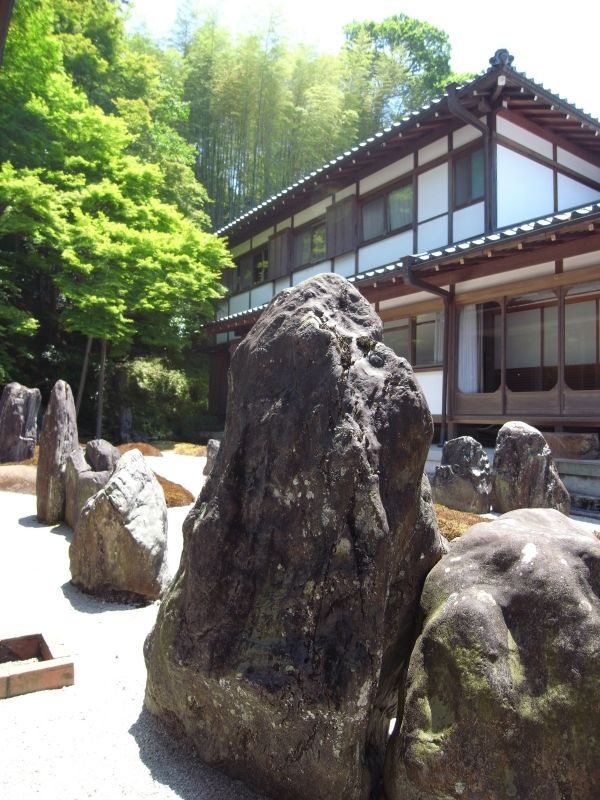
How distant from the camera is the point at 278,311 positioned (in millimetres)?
2539

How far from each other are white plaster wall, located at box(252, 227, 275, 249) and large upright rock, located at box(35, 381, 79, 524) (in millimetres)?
13699

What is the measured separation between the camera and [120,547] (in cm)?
411

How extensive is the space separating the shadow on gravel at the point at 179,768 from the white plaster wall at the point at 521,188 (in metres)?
10.9

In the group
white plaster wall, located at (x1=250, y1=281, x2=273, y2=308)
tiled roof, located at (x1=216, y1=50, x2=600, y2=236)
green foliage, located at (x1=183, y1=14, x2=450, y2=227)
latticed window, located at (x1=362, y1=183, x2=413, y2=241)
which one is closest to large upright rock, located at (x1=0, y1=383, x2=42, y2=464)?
latticed window, located at (x1=362, y1=183, x2=413, y2=241)

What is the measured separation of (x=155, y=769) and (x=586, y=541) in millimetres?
1820

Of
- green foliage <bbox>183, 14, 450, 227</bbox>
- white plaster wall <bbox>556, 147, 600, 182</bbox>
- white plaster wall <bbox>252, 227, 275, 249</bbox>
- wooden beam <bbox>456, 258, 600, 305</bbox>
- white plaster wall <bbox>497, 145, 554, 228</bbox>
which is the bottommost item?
wooden beam <bbox>456, 258, 600, 305</bbox>

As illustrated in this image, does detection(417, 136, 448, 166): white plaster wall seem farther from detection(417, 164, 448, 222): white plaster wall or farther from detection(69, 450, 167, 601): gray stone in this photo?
detection(69, 450, 167, 601): gray stone

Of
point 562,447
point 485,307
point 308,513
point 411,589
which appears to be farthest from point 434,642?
point 485,307

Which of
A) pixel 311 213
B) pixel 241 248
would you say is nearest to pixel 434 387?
pixel 311 213

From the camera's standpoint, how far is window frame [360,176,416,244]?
43.5ft

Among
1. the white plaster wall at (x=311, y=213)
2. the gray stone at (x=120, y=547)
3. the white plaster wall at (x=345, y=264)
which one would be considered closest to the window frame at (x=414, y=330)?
the white plaster wall at (x=345, y=264)

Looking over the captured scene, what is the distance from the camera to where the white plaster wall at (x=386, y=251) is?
13.3 metres

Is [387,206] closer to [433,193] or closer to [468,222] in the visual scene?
[433,193]

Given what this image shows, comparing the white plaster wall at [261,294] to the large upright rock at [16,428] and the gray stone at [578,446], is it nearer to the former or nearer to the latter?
the large upright rock at [16,428]
